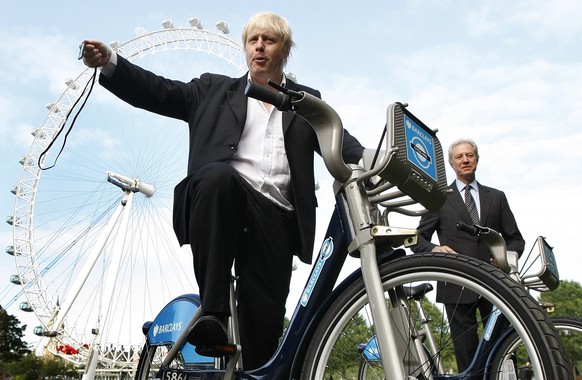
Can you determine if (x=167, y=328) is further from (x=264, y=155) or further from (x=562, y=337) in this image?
(x=562, y=337)

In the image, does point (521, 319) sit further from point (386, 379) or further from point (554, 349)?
point (386, 379)

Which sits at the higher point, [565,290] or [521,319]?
[565,290]

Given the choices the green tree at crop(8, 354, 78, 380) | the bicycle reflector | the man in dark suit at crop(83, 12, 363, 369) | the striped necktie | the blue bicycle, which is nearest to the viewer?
the blue bicycle

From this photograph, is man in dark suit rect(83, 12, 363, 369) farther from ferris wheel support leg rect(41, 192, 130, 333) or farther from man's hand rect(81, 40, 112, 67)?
ferris wheel support leg rect(41, 192, 130, 333)

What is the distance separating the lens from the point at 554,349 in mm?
1554

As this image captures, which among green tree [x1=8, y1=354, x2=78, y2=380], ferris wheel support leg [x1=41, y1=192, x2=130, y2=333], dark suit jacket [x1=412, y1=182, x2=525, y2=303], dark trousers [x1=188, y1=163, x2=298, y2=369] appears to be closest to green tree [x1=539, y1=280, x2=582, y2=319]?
ferris wheel support leg [x1=41, y1=192, x2=130, y2=333]

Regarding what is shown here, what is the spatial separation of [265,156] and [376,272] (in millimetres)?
923

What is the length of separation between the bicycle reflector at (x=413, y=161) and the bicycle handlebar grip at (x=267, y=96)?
0.32m

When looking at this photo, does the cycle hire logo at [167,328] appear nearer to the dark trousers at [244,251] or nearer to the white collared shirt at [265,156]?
the dark trousers at [244,251]

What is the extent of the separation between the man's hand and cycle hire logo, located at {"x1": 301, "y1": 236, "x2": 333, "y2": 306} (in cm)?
110

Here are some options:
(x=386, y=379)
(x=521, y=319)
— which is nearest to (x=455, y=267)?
(x=521, y=319)

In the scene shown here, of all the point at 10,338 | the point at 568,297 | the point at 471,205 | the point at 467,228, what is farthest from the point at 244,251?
the point at 568,297

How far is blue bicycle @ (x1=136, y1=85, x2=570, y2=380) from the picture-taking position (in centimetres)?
176

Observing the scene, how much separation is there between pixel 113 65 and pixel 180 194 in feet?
1.89
